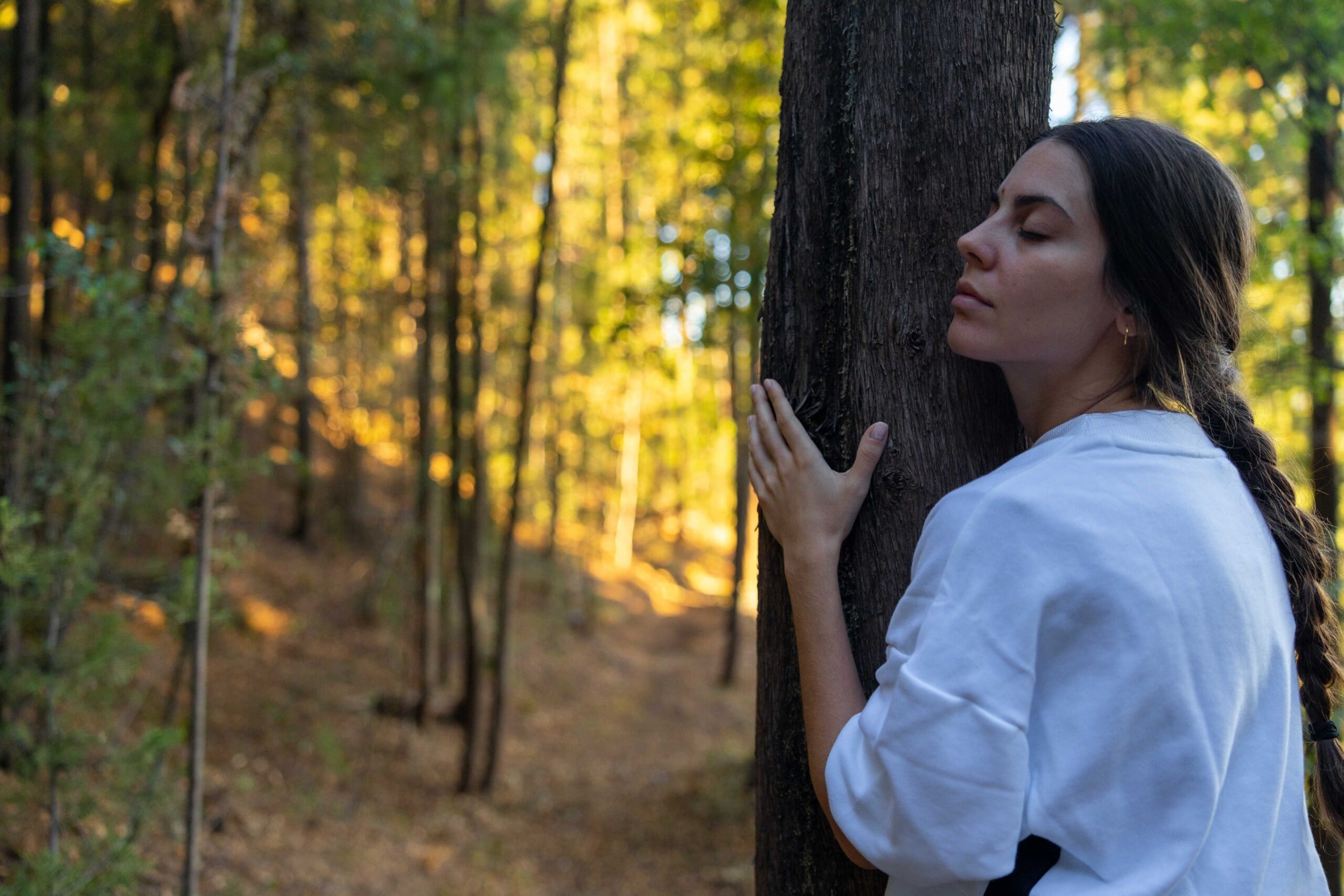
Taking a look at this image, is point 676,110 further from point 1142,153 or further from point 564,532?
point 1142,153

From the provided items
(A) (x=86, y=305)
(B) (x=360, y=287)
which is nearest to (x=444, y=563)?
(B) (x=360, y=287)

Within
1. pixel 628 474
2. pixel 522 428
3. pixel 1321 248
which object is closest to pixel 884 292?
pixel 1321 248

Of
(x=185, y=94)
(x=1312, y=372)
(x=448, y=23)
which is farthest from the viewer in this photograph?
(x=448, y=23)

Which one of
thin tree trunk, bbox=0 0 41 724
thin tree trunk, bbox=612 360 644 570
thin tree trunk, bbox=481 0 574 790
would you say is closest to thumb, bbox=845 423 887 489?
thin tree trunk, bbox=0 0 41 724

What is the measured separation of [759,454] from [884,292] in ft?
1.18

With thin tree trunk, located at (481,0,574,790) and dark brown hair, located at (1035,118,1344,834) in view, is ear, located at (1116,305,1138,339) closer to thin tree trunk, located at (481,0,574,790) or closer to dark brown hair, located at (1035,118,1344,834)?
dark brown hair, located at (1035,118,1344,834)

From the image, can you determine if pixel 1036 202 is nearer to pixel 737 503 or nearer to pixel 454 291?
pixel 454 291

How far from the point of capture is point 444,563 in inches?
512

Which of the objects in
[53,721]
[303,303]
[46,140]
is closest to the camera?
[53,721]

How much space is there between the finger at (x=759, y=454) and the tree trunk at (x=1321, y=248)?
530cm

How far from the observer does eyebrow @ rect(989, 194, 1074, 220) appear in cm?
136

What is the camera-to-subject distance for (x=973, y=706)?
1.10 metres

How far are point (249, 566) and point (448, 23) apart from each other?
7.72 meters

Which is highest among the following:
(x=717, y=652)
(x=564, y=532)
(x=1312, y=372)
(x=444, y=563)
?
(x=1312, y=372)
